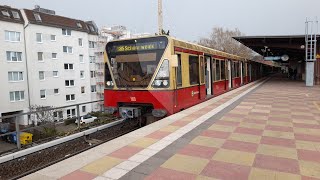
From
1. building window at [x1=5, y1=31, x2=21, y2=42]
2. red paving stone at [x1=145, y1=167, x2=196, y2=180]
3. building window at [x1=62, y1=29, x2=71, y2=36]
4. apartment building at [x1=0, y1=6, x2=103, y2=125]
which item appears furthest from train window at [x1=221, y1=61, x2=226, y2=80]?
building window at [x1=62, y1=29, x2=71, y2=36]

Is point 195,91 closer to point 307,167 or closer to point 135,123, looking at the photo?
point 135,123

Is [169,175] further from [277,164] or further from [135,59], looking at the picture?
[135,59]

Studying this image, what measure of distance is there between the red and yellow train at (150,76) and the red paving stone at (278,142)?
3189 millimetres

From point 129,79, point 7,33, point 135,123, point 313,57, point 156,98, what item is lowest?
point 135,123

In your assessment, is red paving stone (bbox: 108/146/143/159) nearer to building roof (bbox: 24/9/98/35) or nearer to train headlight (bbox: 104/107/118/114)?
train headlight (bbox: 104/107/118/114)

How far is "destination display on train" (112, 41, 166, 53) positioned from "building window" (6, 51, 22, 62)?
967 inches

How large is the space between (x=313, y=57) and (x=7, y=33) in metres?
30.4

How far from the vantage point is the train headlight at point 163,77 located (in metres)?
7.63

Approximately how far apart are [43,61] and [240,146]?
3131cm

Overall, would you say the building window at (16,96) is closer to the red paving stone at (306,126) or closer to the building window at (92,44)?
the building window at (92,44)

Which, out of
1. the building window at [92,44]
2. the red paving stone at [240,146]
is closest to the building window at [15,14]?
the building window at [92,44]

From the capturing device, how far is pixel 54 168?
3967 mm

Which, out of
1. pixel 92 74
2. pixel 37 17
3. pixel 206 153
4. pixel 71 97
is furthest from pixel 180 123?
pixel 92 74

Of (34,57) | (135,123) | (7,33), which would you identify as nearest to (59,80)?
(34,57)
